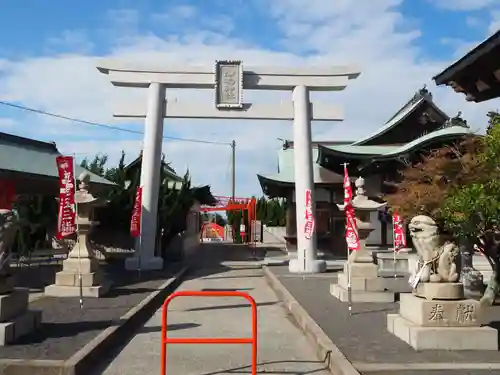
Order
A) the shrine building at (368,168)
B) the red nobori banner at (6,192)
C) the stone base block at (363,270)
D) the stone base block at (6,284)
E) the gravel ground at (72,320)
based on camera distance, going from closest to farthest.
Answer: the gravel ground at (72,320) → the stone base block at (6,284) → the red nobori banner at (6,192) → the stone base block at (363,270) → the shrine building at (368,168)

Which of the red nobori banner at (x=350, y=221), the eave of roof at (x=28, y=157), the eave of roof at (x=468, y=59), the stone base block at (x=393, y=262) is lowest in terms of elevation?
the stone base block at (x=393, y=262)

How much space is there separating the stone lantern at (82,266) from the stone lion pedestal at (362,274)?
5620 mm

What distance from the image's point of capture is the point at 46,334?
8.31 m

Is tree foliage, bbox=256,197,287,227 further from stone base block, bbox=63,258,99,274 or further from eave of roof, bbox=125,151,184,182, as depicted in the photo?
stone base block, bbox=63,258,99,274

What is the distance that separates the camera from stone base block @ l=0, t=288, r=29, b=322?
7.52 metres

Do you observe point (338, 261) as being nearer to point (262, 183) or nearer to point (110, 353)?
point (262, 183)

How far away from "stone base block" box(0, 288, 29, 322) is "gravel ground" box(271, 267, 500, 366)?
173 inches

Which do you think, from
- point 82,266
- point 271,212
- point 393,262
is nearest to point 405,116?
point 393,262

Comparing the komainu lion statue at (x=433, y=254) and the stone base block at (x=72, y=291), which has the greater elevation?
the komainu lion statue at (x=433, y=254)

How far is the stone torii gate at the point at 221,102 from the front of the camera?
2105 centimetres

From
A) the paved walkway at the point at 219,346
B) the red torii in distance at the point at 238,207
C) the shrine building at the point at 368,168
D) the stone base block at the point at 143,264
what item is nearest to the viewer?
the paved walkway at the point at 219,346

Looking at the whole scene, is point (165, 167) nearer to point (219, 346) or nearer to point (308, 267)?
point (308, 267)

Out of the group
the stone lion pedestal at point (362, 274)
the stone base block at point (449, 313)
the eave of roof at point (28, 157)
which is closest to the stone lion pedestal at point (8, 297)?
the stone base block at point (449, 313)

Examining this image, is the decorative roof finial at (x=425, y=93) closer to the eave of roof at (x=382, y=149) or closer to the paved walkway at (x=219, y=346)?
the eave of roof at (x=382, y=149)
